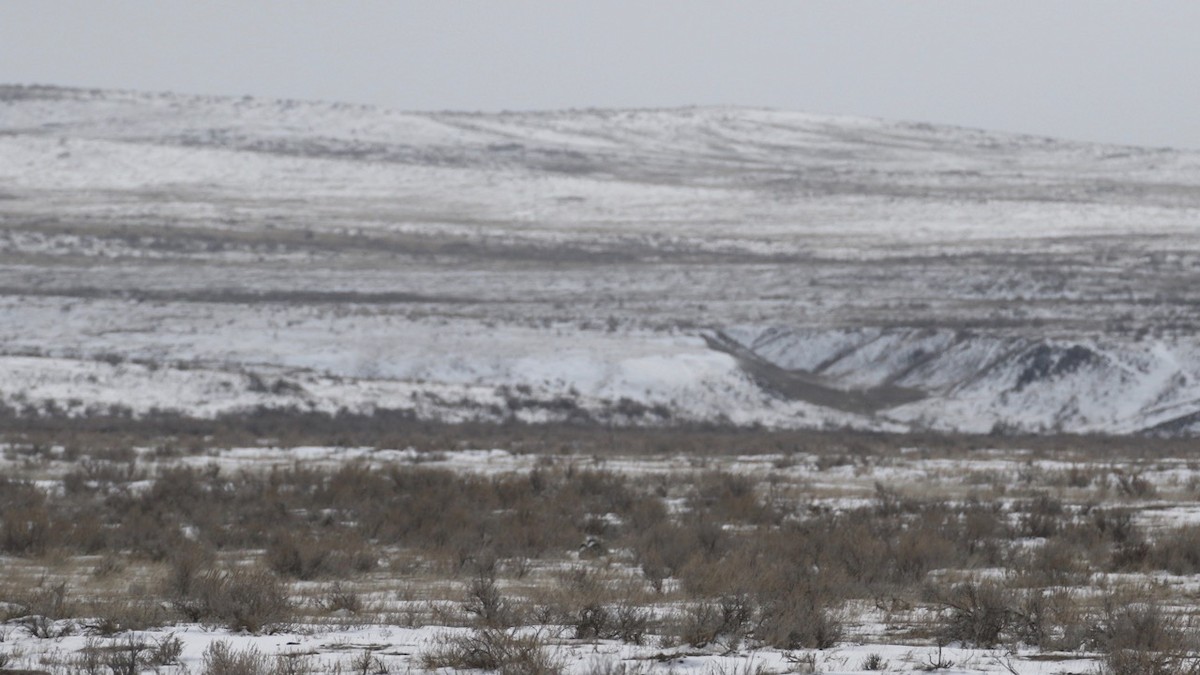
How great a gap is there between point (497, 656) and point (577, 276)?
5036 centimetres

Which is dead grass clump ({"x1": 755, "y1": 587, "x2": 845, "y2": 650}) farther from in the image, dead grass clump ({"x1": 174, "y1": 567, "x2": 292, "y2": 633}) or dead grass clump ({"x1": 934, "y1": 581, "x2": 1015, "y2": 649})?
dead grass clump ({"x1": 174, "y1": 567, "x2": 292, "y2": 633})

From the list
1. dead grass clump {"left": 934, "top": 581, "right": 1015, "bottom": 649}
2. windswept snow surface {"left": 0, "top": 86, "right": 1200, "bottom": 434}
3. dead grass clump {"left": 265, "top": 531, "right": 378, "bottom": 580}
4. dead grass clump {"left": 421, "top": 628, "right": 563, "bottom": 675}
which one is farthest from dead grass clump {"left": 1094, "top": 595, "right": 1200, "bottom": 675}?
windswept snow surface {"left": 0, "top": 86, "right": 1200, "bottom": 434}

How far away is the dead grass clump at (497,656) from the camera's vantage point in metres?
6.08

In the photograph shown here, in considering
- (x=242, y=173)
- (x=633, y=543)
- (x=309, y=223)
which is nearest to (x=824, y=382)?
(x=633, y=543)

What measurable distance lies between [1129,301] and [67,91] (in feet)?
322

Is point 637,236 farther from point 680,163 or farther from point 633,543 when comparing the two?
point 633,543

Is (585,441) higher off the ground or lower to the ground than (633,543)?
lower

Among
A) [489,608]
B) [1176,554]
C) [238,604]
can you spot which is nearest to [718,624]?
[489,608]

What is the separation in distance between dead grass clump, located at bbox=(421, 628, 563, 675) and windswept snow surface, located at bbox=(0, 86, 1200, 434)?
2397 cm

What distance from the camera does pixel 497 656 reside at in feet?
20.6

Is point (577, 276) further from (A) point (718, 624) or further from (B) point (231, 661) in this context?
(B) point (231, 661)

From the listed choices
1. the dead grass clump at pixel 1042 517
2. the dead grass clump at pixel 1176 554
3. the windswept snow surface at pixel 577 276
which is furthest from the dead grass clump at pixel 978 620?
the windswept snow surface at pixel 577 276

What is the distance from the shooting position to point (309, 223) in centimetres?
6988

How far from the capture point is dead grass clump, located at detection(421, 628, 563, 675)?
608cm
